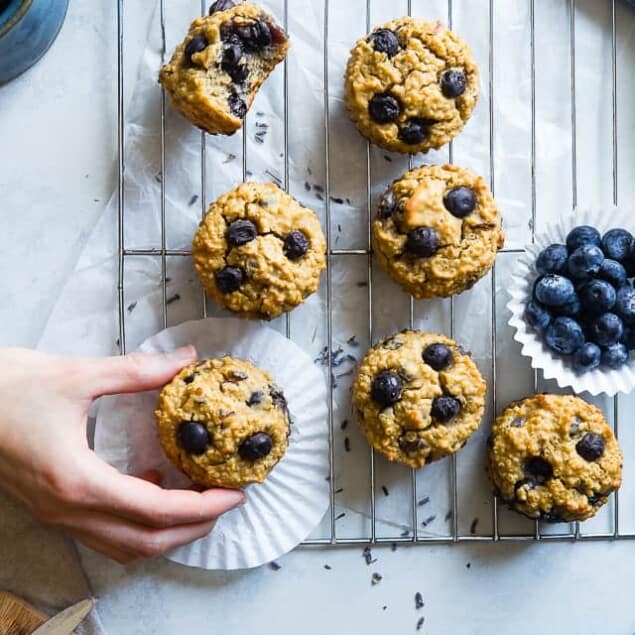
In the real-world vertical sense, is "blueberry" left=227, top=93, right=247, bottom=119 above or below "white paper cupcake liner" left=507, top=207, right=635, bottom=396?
above

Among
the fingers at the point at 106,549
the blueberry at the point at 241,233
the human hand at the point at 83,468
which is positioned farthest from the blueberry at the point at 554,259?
the fingers at the point at 106,549

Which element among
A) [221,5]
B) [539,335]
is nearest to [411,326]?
[539,335]

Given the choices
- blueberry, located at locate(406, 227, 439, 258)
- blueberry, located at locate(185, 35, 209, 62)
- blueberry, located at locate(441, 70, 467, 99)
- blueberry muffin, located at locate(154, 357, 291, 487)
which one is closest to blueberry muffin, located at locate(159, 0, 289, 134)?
blueberry, located at locate(185, 35, 209, 62)

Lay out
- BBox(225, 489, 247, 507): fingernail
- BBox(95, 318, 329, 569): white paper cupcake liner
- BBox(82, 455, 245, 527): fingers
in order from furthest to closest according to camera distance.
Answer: BBox(95, 318, 329, 569): white paper cupcake liner, BBox(225, 489, 247, 507): fingernail, BBox(82, 455, 245, 527): fingers

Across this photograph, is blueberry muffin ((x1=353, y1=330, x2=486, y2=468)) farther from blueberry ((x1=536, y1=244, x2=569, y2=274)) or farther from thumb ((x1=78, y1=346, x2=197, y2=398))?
thumb ((x1=78, y1=346, x2=197, y2=398))

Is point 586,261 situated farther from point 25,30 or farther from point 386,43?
point 25,30

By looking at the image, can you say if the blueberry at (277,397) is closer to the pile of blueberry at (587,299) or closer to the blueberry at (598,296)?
the pile of blueberry at (587,299)
